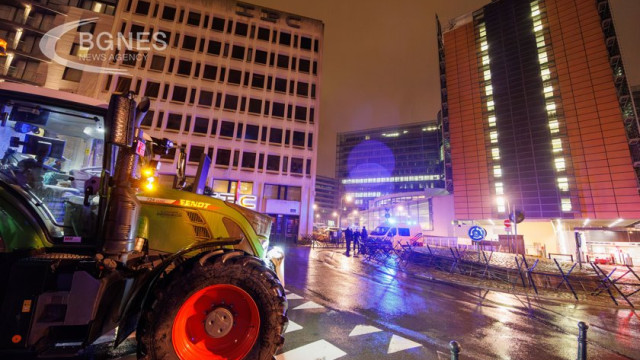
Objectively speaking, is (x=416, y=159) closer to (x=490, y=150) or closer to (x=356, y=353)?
(x=490, y=150)

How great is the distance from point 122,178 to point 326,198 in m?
142

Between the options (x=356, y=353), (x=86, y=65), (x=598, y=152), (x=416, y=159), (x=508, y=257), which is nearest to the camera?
(x=356, y=353)

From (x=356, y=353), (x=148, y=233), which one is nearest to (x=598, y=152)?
(x=356, y=353)

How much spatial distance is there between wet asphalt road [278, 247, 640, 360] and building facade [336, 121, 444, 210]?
3862 inches

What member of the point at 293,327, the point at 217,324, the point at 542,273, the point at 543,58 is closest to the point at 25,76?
the point at 293,327

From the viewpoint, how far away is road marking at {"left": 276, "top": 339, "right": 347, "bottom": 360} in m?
3.91

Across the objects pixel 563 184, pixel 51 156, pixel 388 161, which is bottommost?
pixel 51 156

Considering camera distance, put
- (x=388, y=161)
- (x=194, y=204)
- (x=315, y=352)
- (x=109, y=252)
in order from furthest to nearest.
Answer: (x=388, y=161)
(x=315, y=352)
(x=194, y=204)
(x=109, y=252)

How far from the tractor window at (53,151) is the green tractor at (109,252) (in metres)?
0.01

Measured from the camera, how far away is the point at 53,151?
11.4 ft

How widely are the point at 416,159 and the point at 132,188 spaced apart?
112091mm

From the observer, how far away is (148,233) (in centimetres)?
340

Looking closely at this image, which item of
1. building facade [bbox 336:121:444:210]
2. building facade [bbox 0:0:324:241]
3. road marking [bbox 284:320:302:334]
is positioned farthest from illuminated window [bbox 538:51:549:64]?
Result: building facade [bbox 336:121:444:210]

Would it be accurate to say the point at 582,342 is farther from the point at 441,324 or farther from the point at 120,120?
the point at 120,120
